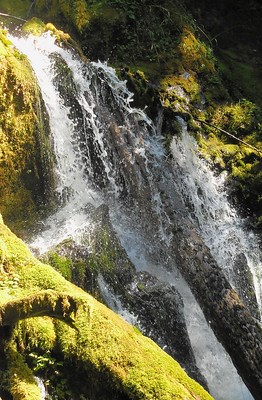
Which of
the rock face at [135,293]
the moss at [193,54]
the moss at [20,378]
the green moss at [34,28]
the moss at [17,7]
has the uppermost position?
the moss at [17,7]

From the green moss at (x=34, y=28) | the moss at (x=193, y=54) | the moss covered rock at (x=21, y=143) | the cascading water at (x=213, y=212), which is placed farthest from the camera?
the moss at (x=193, y=54)

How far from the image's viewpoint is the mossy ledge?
3.09m

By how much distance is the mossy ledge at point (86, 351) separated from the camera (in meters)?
3.09

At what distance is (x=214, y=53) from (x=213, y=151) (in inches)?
183

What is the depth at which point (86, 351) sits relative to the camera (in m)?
3.20

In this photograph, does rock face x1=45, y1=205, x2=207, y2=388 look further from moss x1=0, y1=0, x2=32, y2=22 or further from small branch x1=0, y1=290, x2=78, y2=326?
moss x1=0, y1=0, x2=32, y2=22

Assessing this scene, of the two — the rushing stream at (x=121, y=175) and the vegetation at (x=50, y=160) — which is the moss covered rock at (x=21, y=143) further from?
the rushing stream at (x=121, y=175)

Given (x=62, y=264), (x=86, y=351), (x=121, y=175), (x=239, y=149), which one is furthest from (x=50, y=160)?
(x=86, y=351)

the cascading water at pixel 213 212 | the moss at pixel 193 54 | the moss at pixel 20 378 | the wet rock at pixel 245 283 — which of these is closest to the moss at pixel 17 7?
the moss at pixel 193 54

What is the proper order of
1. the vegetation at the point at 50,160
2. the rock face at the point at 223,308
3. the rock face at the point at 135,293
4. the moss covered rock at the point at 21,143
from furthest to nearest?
the moss covered rock at the point at 21,143 → the rock face at the point at 135,293 → the rock face at the point at 223,308 → the vegetation at the point at 50,160

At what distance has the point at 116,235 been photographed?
274 inches

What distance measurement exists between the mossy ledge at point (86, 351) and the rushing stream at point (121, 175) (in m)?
3.24

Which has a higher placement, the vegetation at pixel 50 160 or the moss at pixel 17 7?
the moss at pixel 17 7

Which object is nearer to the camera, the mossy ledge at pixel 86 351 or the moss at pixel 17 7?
the mossy ledge at pixel 86 351
